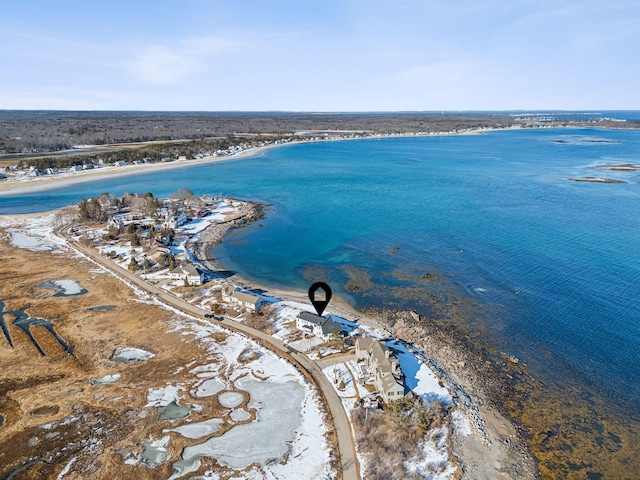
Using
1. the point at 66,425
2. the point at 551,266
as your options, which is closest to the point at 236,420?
the point at 66,425

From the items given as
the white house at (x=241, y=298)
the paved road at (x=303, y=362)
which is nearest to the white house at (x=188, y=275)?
the paved road at (x=303, y=362)

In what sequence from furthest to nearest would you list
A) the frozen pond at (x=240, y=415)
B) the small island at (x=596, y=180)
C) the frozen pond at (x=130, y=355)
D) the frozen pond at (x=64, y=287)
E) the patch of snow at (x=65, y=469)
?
the small island at (x=596, y=180), the frozen pond at (x=64, y=287), the frozen pond at (x=130, y=355), the frozen pond at (x=240, y=415), the patch of snow at (x=65, y=469)

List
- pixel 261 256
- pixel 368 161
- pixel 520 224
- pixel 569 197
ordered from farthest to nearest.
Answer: pixel 368 161 → pixel 569 197 → pixel 520 224 → pixel 261 256

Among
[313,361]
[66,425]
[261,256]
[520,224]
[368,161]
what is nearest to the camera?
[66,425]

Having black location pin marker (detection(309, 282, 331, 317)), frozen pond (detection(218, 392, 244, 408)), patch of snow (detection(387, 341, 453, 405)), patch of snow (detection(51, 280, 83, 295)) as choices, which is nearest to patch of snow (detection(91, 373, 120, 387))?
frozen pond (detection(218, 392, 244, 408))

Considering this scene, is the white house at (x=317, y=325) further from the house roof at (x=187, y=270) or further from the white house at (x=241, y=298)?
the house roof at (x=187, y=270)

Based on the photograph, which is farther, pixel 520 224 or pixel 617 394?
pixel 520 224

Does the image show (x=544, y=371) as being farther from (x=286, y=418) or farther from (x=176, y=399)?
(x=176, y=399)
